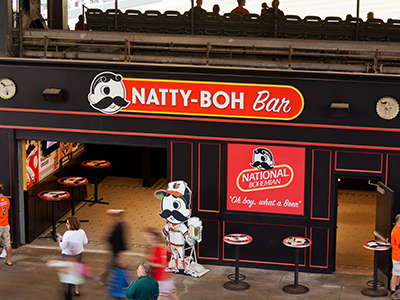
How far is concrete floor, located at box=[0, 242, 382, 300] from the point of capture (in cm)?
1090

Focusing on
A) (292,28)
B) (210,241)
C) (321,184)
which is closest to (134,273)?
(210,241)

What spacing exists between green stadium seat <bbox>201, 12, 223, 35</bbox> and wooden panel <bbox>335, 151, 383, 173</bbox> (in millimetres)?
3812

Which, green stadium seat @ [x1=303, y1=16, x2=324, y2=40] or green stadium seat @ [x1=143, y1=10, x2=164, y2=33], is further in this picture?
green stadium seat @ [x1=143, y1=10, x2=164, y2=33]

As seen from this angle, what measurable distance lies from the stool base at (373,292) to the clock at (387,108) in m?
3.18

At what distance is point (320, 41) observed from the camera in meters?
12.1

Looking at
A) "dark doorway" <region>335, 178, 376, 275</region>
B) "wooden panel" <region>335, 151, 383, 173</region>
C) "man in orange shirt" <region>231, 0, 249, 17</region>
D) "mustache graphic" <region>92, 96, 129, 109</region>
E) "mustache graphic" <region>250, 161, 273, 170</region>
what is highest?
"man in orange shirt" <region>231, 0, 249, 17</region>

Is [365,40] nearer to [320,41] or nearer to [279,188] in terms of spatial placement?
[320,41]

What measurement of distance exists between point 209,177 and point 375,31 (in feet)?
15.5

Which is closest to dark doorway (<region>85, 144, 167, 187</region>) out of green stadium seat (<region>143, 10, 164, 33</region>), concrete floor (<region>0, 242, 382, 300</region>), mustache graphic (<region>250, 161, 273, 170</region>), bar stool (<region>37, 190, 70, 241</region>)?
bar stool (<region>37, 190, 70, 241</region>)

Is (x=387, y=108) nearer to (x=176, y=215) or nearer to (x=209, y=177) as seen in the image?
(x=209, y=177)

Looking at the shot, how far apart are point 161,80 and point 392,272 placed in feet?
18.5

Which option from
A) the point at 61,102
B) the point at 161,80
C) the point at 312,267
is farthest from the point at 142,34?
the point at 312,267

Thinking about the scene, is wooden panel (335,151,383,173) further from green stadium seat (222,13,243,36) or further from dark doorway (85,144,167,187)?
dark doorway (85,144,167,187)

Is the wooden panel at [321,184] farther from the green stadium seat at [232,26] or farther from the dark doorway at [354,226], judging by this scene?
the green stadium seat at [232,26]
